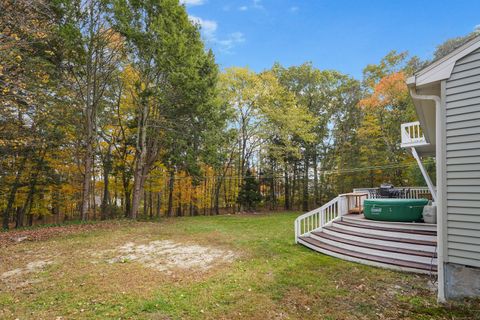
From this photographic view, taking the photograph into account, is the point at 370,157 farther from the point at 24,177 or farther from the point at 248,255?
the point at 24,177

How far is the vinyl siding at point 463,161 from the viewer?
10.9 feet

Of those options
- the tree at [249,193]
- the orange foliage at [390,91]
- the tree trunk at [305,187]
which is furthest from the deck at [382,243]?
the tree trunk at [305,187]

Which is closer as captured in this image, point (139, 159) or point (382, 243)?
point (382, 243)

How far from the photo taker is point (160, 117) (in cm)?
1330

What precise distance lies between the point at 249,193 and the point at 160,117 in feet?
32.2

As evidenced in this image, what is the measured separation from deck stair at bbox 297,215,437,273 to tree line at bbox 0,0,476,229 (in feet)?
26.6

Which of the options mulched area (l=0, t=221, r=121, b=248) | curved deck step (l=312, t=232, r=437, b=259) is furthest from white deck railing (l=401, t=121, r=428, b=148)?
mulched area (l=0, t=221, r=121, b=248)

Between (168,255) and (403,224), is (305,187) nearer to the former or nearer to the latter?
(403,224)

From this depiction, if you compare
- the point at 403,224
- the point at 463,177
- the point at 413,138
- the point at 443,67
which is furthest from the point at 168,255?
the point at 413,138

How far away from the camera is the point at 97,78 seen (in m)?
11.7

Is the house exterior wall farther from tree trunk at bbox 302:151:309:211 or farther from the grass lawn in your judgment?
tree trunk at bbox 302:151:309:211

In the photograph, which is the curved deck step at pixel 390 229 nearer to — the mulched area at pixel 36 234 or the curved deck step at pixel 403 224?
the curved deck step at pixel 403 224

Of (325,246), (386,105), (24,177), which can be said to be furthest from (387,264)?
(24,177)

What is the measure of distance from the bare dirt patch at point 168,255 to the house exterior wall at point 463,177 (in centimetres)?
407
